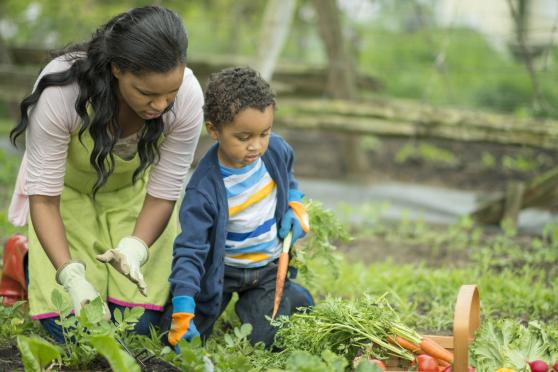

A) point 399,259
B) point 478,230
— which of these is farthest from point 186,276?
point 478,230

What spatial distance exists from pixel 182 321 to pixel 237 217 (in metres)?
0.49

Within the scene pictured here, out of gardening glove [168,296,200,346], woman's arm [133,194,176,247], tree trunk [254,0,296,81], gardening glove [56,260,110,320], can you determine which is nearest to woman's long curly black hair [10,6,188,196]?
woman's arm [133,194,176,247]

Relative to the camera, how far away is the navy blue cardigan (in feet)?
8.06

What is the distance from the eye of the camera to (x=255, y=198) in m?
2.71

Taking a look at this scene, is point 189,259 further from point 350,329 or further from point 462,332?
point 462,332

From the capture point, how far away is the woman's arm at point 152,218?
2.71 m

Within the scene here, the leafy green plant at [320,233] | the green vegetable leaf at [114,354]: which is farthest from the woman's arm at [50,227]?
the leafy green plant at [320,233]

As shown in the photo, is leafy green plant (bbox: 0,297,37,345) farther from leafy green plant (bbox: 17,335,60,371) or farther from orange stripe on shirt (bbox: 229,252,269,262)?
orange stripe on shirt (bbox: 229,252,269,262)

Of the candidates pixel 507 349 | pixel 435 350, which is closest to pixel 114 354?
pixel 435 350

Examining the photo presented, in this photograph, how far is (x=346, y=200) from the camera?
601cm

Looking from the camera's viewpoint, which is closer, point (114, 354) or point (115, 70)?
point (114, 354)

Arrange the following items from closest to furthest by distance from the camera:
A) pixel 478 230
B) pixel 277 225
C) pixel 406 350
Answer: pixel 406 350 → pixel 277 225 → pixel 478 230

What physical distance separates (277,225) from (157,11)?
0.87m

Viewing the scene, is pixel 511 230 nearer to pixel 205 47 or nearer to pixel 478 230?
pixel 478 230
